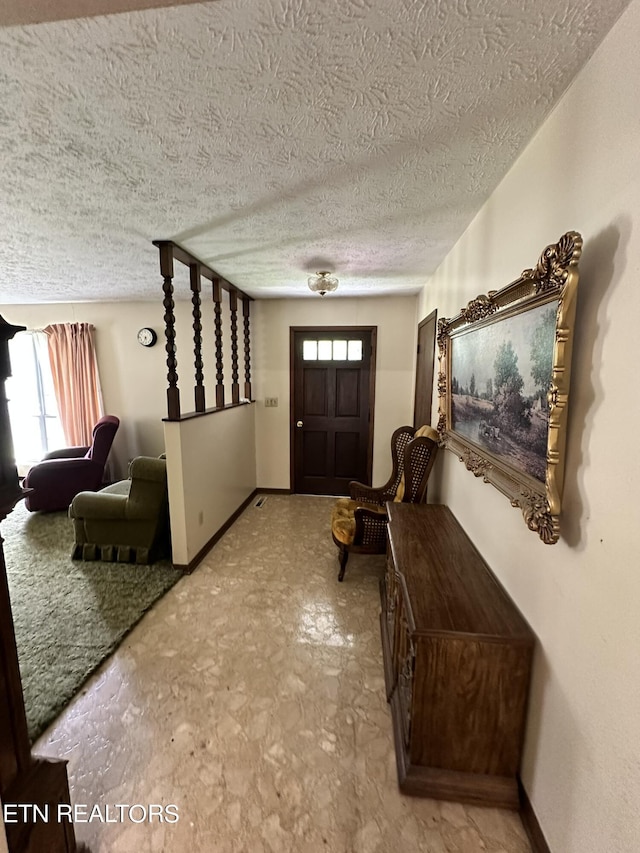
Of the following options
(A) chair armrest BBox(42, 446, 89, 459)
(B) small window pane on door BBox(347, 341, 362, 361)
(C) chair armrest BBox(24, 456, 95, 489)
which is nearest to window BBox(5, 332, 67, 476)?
(A) chair armrest BBox(42, 446, 89, 459)

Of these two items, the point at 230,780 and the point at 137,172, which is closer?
the point at 230,780

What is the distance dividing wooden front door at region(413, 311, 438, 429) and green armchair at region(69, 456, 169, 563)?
2.26 metres

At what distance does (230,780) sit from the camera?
133 centimetres

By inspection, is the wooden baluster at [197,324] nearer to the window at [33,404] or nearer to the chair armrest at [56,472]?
the chair armrest at [56,472]

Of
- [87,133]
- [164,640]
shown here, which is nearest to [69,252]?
[87,133]

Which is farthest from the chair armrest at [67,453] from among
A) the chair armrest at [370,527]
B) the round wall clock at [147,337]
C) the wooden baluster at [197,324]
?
the chair armrest at [370,527]

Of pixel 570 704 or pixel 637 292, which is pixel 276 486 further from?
pixel 637 292

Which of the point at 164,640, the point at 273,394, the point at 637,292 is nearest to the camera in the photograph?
the point at 637,292

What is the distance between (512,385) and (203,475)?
2.46 metres

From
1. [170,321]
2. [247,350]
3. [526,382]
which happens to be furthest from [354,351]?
[526,382]

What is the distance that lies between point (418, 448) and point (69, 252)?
9.37 feet

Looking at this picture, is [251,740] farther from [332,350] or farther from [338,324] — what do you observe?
[338,324]

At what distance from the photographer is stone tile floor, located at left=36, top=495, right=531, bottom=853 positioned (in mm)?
1176

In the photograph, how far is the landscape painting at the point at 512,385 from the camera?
103 centimetres
